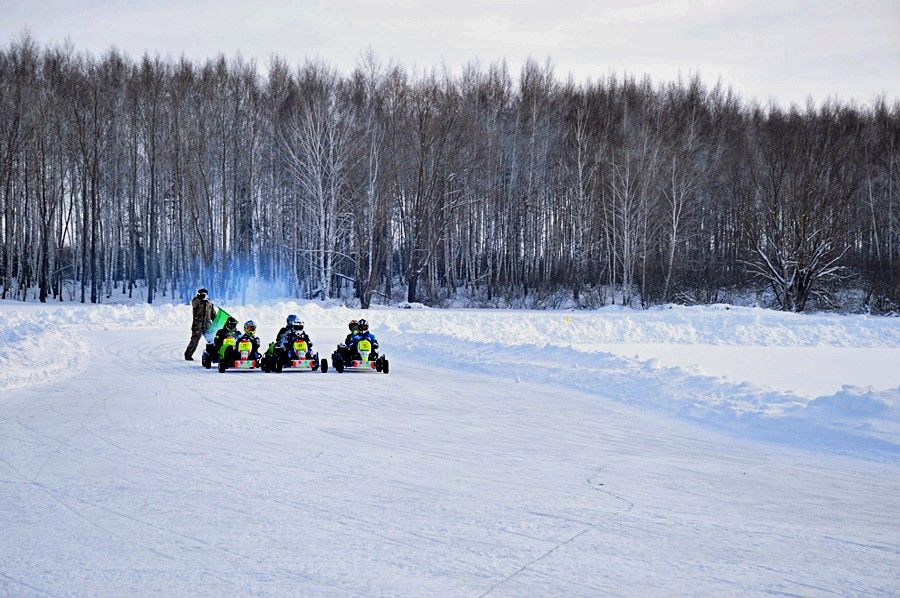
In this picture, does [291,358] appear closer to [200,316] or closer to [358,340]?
[358,340]

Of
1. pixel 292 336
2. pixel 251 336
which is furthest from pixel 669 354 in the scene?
pixel 251 336

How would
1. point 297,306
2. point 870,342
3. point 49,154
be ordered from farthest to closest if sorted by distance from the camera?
point 49,154 < point 297,306 < point 870,342

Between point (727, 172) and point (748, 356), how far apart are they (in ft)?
129

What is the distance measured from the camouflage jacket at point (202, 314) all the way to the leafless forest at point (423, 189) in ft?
75.9

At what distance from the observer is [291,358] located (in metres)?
15.6

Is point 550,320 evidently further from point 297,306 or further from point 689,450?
point 689,450

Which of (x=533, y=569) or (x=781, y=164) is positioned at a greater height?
(x=781, y=164)

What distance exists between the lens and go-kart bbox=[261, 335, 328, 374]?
1539cm

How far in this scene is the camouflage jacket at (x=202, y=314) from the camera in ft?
60.3

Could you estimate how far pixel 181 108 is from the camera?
159 ft

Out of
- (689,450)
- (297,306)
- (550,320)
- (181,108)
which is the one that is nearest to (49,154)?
(181,108)

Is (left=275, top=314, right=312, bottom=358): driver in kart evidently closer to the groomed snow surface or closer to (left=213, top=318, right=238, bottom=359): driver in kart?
(left=213, top=318, right=238, bottom=359): driver in kart

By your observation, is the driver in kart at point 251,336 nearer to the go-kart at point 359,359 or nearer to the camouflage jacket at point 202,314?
the go-kart at point 359,359

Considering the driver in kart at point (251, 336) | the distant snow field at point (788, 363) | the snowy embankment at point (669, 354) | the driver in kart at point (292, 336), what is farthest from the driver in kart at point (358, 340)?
the distant snow field at point (788, 363)
